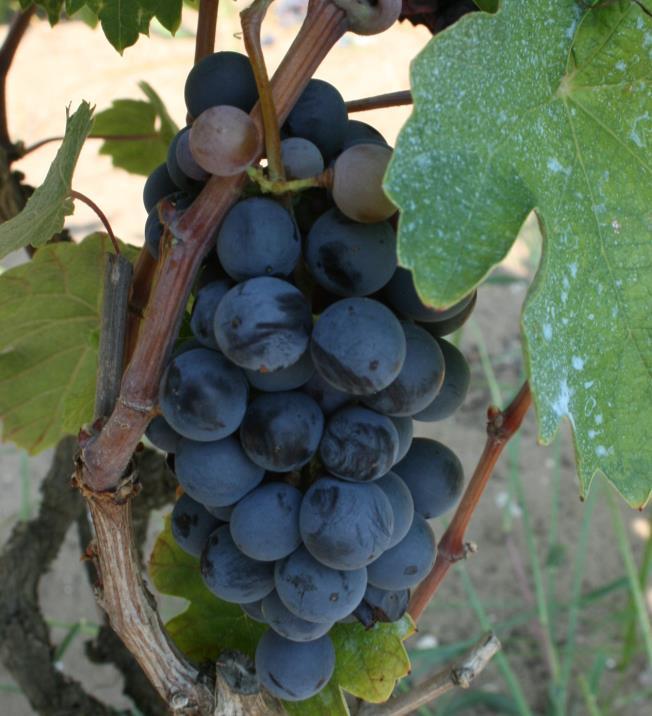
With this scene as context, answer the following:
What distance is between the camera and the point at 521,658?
74.0 inches

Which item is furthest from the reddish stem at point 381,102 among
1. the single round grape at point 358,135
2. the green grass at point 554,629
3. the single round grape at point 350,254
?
the green grass at point 554,629

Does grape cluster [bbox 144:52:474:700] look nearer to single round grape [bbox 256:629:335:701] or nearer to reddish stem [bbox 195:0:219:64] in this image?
single round grape [bbox 256:629:335:701]

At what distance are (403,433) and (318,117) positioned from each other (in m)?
0.19

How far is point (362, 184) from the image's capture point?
45cm

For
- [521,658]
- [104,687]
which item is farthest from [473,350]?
[104,687]

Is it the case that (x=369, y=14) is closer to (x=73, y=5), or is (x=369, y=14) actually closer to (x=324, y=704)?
(x=73, y=5)

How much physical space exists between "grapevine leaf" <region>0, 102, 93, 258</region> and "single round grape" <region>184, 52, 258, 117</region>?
8 centimetres

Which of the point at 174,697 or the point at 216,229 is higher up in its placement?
the point at 216,229

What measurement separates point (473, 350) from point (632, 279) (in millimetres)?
→ 2225

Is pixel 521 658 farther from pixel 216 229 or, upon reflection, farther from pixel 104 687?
pixel 216 229

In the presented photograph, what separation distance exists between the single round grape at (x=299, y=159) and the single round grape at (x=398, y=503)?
188 mm

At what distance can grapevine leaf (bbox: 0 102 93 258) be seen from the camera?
0.54 m

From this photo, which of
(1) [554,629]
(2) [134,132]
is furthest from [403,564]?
(1) [554,629]

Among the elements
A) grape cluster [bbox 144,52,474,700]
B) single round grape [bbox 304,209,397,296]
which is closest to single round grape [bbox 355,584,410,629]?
grape cluster [bbox 144,52,474,700]
